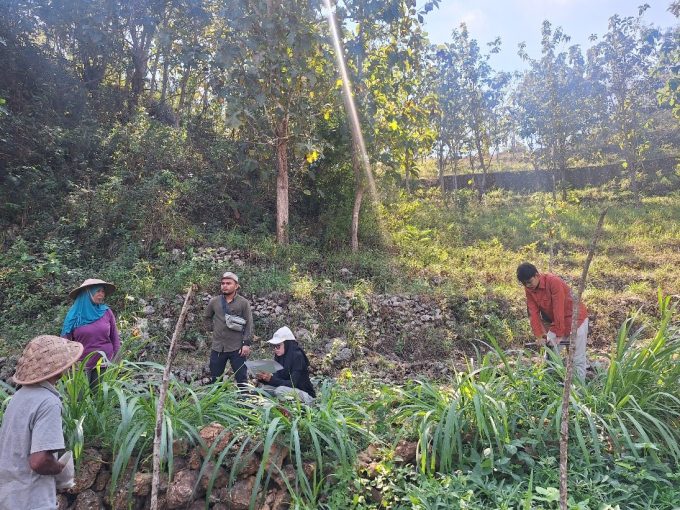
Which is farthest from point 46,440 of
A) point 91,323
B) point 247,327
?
point 247,327

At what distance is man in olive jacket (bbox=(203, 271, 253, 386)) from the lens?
4.87 meters

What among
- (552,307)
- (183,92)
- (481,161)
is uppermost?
(183,92)

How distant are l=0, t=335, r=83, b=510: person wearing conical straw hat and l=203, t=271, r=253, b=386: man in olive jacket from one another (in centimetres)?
262

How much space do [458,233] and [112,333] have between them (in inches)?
442

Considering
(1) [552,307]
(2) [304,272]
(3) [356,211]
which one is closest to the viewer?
(1) [552,307]

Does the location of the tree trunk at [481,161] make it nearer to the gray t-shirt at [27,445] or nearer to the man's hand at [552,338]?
the man's hand at [552,338]

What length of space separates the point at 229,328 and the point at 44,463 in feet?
9.19

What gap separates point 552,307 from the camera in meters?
4.51

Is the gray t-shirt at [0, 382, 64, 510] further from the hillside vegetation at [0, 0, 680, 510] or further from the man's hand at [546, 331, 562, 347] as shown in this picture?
the man's hand at [546, 331, 562, 347]

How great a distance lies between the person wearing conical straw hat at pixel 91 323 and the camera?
4.00 meters

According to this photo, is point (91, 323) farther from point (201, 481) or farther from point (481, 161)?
point (481, 161)

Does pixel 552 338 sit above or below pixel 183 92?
below

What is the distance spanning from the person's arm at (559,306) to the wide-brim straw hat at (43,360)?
146 inches

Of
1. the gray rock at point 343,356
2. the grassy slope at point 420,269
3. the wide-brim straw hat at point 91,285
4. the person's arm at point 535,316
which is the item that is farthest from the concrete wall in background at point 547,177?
the wide-brim straw hat at point 91,285
